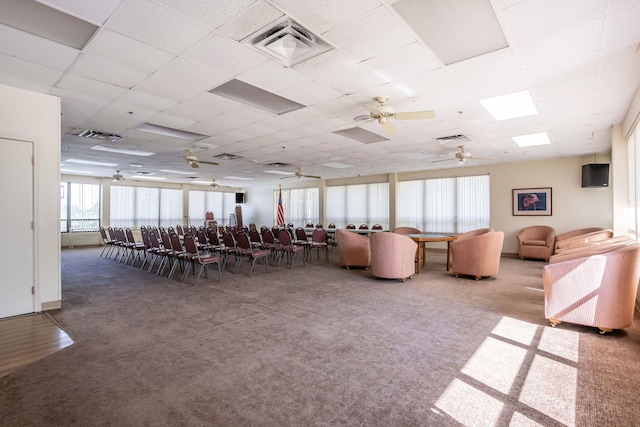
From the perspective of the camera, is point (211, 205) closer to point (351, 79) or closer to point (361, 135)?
point (361, 135)

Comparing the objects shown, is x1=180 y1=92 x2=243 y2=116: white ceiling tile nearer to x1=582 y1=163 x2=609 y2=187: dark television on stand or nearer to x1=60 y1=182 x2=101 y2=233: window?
x1=582 y1=163 x2=609 y2=187: dark television on stand

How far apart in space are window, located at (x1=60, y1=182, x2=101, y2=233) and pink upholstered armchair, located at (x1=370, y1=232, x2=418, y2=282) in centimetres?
1278

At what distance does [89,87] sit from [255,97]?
7.10 ft

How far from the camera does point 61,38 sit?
300cm

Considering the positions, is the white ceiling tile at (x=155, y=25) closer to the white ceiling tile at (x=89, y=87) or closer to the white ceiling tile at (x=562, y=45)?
the white ceiling tile at (x=89, y=87)

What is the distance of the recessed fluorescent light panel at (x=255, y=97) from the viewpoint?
13.7ft

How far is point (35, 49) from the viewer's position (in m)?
3.19

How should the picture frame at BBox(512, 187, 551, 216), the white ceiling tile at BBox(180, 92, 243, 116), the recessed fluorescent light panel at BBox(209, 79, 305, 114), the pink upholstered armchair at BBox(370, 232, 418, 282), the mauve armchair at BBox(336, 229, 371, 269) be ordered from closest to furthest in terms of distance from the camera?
the recessed fluorescent light panel at BBox(209, 79, 305, 114)
the white ceiling tile at BBox(180, 92, 243, 116)
the pink upholstered armchair at BBox(370, 232, 418, 282)
the mauve armchair at BBox(336, 229, 371, 269)
the picture frame at BBox(512, 187, 551, 216)

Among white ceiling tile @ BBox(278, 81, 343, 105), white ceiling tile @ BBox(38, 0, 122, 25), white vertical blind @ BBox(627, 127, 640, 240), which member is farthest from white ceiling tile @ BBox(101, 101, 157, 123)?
white vertical blind @ BBox(627, 127, 640, 240)

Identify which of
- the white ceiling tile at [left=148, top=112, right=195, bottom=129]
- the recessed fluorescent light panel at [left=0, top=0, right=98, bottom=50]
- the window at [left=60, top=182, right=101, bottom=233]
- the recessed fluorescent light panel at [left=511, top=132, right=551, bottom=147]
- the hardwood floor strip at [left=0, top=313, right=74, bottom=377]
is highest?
the recessed fluorescent light panel at [left=0, top=0, right=98, bottom=50]

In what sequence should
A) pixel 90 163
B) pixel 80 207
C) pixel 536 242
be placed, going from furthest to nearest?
pixel 80 207 < pixel 90 163 < pixel 536 242

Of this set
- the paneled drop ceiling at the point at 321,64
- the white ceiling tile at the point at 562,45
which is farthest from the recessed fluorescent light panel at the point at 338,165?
the white ceiling tile at the point at 562,45

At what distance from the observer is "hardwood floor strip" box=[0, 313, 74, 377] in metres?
2.87

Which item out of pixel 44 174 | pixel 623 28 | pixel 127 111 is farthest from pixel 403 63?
pixel 44 174
